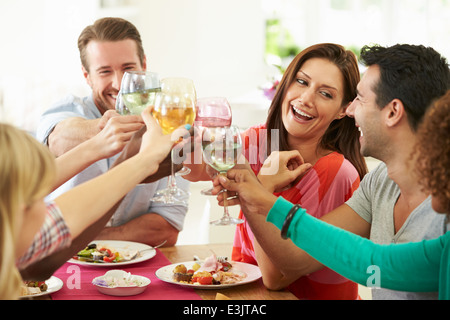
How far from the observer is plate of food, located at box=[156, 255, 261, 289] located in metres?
1.71

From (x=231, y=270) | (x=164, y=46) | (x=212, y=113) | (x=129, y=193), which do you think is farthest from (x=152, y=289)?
(x=164, y=46)

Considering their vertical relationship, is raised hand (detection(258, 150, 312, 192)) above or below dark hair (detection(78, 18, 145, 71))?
below

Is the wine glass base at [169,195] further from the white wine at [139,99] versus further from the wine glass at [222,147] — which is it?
the white wine at [139,99]

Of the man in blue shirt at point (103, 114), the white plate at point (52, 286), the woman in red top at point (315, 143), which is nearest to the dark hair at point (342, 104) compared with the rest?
the woman in red top at point (315, 143)

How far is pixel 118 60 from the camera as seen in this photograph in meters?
2.45

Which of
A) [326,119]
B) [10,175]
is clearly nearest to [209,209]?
[326,119]

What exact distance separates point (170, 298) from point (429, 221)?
718 mm

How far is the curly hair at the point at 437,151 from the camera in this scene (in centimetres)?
122

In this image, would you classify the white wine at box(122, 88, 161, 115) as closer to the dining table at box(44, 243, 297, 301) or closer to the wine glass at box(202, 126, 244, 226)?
the wine glass at box(202, 126, 244, 226)

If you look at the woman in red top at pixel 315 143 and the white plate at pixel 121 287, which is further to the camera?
the woman in red top at pixel 315 143

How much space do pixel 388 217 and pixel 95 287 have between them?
858 mm

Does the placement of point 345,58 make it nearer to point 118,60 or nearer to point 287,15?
point 118,60

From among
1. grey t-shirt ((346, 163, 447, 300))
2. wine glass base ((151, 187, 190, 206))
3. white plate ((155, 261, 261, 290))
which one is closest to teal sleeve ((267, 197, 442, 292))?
grey t-shirt ((346, 163, 447, 300))

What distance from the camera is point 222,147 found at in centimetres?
149
